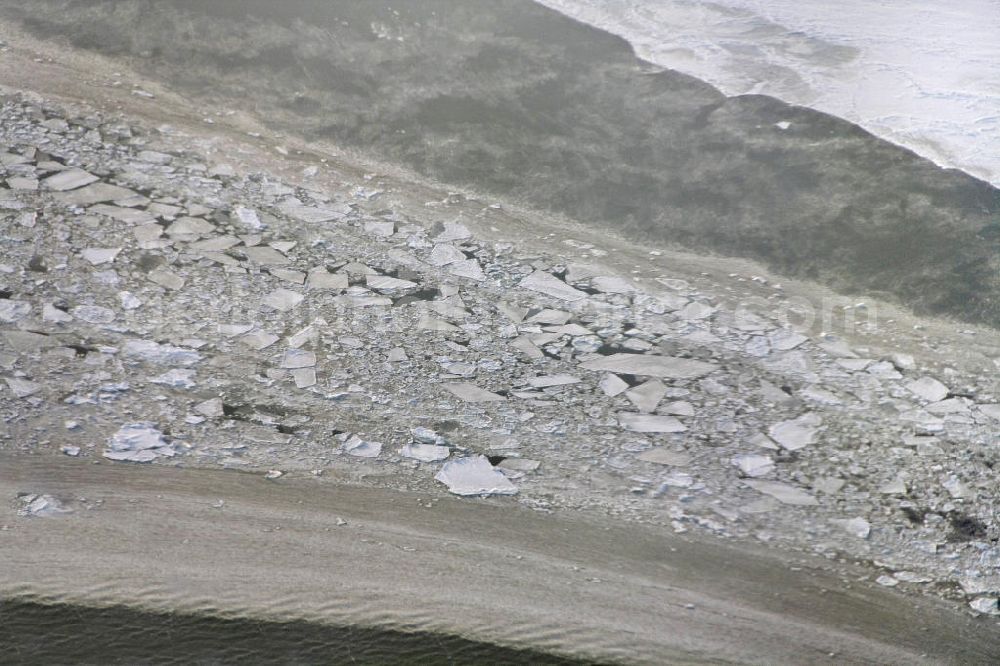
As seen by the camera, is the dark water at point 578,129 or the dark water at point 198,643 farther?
the dark water at point 578,129

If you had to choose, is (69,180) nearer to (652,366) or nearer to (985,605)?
(652,366)

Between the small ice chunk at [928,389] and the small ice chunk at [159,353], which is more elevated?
the small ice chunk at [928,389]

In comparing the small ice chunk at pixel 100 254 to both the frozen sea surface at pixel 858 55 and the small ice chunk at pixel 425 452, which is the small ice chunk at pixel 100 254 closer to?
the small ice chunk at pixel 425 452

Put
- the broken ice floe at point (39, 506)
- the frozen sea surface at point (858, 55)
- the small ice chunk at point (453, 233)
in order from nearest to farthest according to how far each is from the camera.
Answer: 1. the broken ice floe at point (39, 506)
2. the small ice chunk at point (453, 233)
3. the frozen sea surface at point (858, 55)

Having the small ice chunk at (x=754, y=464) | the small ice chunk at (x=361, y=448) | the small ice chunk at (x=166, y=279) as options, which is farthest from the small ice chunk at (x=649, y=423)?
the small ice chunk at (x=166, y=279)

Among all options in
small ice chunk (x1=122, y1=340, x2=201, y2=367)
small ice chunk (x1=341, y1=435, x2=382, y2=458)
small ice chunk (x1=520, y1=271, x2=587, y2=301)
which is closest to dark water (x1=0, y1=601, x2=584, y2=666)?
small ice chunk (x1=341, y1=435, x2=382, y2=458)

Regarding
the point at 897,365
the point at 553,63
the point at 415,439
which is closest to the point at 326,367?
the point at 415,439
